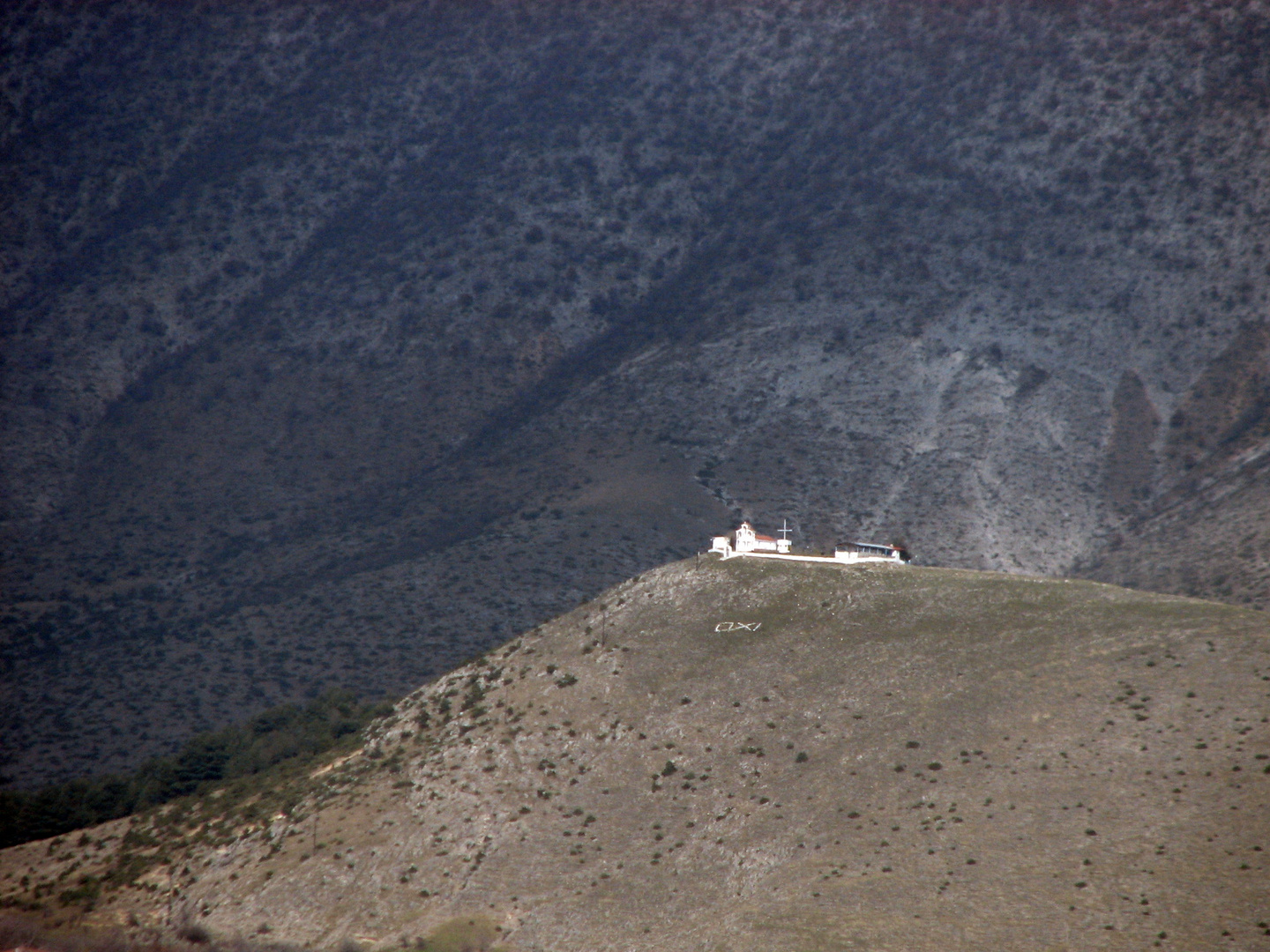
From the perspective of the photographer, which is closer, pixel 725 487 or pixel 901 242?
pixel 725 487

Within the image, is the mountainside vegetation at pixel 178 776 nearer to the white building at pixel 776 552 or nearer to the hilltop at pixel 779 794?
the hilltop at pixel 779 794

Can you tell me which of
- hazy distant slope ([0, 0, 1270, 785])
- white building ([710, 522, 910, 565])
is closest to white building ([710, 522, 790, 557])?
white building ([710, 522, 910, 565])

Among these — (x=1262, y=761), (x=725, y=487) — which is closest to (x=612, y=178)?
(x=725, y=487)

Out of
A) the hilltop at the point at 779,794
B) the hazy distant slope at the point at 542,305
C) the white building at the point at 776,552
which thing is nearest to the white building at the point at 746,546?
the white building at the point at 776,552

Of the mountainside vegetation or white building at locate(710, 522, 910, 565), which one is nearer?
white building at locate(710, 522, 910, 565)

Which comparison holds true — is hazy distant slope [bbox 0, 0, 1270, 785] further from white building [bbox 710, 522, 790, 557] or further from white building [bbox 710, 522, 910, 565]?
white building [bbox 710, 522, 790, 557]

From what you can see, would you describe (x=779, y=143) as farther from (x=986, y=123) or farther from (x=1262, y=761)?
(x=1262, y=761)
